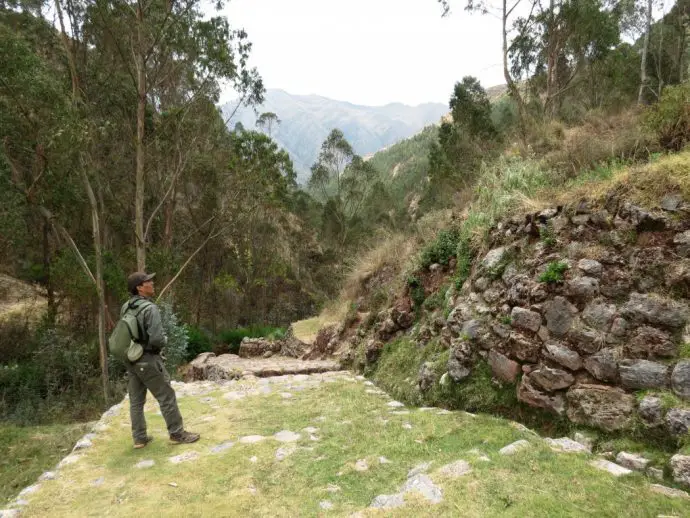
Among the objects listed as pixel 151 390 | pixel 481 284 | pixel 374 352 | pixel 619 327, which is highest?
pixel 481 284

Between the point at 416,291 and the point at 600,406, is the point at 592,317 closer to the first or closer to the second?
the point at 600,406

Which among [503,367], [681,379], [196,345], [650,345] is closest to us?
[681,379]

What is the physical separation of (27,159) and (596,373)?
15444 mm

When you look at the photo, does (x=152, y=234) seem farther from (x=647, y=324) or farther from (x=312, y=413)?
(x=647, y=324)

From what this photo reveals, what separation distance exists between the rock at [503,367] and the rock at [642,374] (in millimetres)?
993

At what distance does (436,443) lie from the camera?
3658 millimetres

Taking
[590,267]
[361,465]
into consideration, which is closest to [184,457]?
[361,465]

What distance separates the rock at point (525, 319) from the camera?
425 centimetres

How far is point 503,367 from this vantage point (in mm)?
4398

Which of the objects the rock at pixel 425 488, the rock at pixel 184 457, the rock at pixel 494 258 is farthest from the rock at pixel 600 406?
the rock at pixel 184 457

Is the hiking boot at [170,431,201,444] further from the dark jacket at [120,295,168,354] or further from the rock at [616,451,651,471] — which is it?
the rock at [616,451,651,471]

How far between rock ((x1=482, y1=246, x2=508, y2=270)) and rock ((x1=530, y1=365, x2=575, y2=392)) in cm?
161

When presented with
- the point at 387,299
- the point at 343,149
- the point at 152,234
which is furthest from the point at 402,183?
the point at 387,299

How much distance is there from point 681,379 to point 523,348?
1.29 metres
